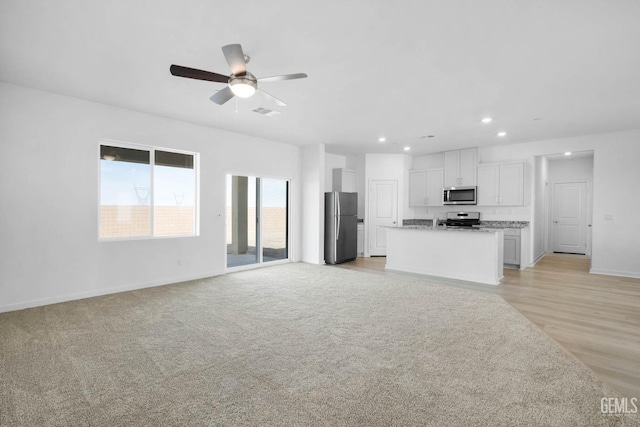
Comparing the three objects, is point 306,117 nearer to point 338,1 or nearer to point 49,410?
point 338,1

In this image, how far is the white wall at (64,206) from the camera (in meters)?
3.82

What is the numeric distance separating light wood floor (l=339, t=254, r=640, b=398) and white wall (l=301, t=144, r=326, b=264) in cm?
105

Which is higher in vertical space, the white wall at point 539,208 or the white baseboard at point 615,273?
the white wall at point 539,208

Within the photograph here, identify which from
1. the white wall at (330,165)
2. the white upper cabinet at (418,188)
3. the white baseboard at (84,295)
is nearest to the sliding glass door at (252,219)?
the white baseboard at (84,295)

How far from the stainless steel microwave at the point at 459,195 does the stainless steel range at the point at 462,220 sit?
41 centimetres

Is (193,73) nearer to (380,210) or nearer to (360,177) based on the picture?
(360,177)

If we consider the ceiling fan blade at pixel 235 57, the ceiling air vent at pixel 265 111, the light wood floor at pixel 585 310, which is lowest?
the light wood floor at pixel 585 310

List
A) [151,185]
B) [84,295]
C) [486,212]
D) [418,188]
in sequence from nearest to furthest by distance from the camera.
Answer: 1. [84,295]
2. [151,185]
3. [486,212]
4. [418,188]

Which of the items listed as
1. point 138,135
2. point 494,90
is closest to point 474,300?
point 494,90

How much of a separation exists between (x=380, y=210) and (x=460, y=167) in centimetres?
221

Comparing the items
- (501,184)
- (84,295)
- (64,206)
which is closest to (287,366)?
(84,295)

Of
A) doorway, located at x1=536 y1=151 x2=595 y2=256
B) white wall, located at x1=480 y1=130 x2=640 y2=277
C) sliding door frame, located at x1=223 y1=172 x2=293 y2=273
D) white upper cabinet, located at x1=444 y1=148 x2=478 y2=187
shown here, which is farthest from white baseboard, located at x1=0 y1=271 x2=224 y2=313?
doorway, located at x1=536 y1=151 x2=595 y2=256

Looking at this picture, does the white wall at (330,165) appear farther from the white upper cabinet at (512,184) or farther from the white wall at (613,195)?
the white wall at (613,195)

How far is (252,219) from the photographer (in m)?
6.62
